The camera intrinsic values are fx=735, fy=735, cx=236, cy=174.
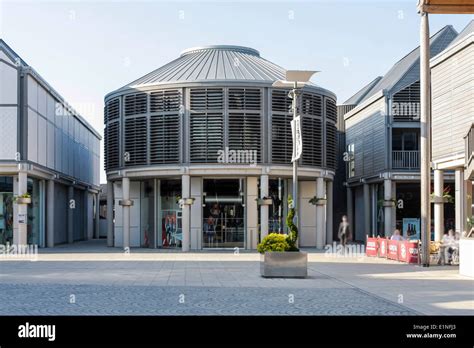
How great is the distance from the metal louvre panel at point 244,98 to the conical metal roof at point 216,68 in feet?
2.04

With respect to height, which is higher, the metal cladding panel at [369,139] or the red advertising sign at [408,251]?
the metal cladding panel at [369,139]

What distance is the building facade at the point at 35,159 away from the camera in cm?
3638

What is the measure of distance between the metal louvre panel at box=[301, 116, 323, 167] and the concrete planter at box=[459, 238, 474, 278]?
58.1 feet

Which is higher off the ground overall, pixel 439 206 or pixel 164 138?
pixel 164 138

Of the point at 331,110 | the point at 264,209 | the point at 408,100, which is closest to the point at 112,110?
the point at 264,209

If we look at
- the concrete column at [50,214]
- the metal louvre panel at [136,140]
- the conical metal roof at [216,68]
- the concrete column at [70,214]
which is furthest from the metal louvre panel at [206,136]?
the concrete column at [70,214]

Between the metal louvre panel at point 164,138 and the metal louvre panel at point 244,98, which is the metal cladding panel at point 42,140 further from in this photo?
the metal louvre panel at point 244,98

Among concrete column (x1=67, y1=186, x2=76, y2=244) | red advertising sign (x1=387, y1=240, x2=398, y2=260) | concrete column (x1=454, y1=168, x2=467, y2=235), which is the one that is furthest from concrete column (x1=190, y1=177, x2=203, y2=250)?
concrete column (x1=454, y1=168, x2=467, y2=235)

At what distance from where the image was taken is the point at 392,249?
3102cm

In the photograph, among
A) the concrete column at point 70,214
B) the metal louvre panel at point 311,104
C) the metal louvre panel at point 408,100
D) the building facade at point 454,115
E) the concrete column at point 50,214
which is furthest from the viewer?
the concrete column at point 70,214

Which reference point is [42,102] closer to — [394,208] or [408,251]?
[394,208]

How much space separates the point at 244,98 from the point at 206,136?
9.27 feet

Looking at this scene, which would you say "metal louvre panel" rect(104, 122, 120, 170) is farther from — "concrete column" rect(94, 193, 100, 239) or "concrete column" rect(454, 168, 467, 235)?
"concrete column" rect(94, 193, 100, 239)

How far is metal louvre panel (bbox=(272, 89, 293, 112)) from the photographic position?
1529 inches
